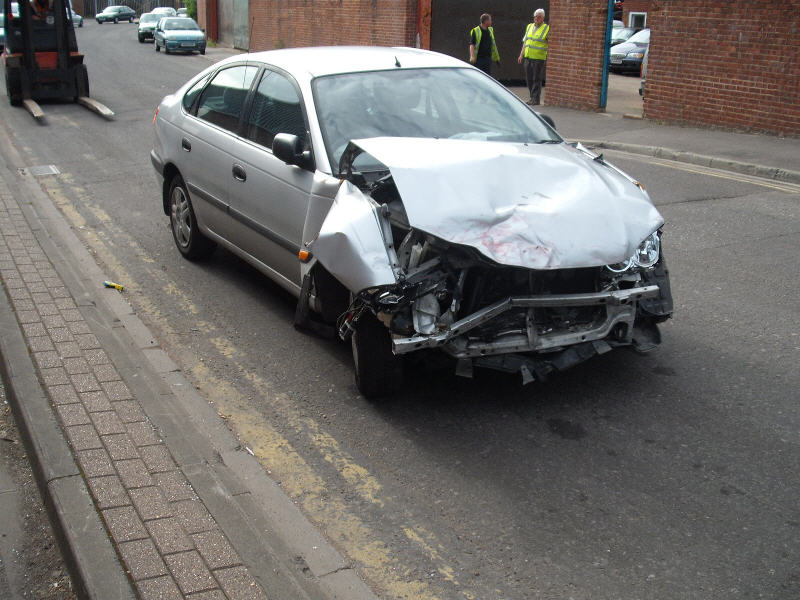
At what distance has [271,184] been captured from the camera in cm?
596

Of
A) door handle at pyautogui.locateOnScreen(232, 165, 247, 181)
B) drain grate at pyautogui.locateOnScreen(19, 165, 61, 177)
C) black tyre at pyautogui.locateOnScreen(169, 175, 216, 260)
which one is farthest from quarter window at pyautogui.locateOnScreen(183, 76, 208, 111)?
drain grate at pyautogui.locateOnScreen(19, 165, 61, 177)

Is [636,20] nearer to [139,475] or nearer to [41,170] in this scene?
[41,170]

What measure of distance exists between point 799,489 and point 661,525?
Answer: 752mm

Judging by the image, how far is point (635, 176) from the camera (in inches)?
446

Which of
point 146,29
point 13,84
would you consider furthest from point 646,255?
point 146,29

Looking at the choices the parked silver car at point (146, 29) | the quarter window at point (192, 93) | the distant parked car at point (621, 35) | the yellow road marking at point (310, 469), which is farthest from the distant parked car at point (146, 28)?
the yellow road marking at point (310, 469)

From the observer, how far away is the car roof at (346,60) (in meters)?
6.17

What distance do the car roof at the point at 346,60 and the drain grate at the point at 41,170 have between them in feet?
19.9

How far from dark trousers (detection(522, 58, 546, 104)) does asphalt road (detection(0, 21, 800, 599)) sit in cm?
1164

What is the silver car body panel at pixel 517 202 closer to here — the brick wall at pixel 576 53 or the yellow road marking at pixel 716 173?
the yellow road marking at pixel 716 173

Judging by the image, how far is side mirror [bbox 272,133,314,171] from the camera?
5496mm

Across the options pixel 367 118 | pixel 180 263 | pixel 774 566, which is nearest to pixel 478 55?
pixel 180 263

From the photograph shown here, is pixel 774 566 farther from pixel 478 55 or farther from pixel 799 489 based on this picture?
pixel 478 55

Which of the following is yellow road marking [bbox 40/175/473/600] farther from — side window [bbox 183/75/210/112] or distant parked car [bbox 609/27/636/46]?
distant parked car [bbox 609/27/636/46]
